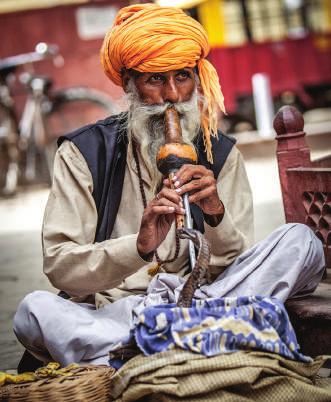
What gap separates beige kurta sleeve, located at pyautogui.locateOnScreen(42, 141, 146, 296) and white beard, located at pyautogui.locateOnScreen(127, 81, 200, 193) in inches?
10.0

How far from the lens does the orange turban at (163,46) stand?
3270mm

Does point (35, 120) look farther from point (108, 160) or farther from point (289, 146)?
point (108, 160)

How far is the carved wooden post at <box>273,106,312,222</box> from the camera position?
3816 millimetres

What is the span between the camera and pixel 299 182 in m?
3.76

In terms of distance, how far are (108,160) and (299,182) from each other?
3.13 ft

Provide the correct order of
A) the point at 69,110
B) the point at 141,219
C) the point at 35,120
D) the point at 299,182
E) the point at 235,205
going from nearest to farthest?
the point at 141,219, the point at 235,205, the point at 299,182, the point at 35,120, the point at 69,110

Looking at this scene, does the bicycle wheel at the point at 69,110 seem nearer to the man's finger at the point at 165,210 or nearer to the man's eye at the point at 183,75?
the man's eye at the point at 183,75

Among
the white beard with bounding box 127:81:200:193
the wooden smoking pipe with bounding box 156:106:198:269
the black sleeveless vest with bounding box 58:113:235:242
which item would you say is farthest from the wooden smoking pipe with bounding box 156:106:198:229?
the black sleeveless vest with bounding box 58:113:235:242

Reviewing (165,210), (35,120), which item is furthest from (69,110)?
(165,210)

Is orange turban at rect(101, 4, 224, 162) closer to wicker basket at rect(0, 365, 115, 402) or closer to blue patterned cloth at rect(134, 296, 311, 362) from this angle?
blue patterned cloth at rect(134, 296, 311, 362)

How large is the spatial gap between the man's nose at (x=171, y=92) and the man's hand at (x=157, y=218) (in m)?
0.53

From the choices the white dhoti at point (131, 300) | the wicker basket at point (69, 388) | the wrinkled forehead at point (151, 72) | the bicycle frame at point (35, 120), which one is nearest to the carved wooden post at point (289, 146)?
the wrinkled forehead at point (151, 72)

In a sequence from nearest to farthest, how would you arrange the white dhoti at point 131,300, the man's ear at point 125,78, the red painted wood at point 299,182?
the white dhoti at point 131,300 → the man's ear at point 125,78 → the red painted wood at point 299,182

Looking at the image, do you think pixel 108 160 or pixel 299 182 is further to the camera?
pixel 299 182
